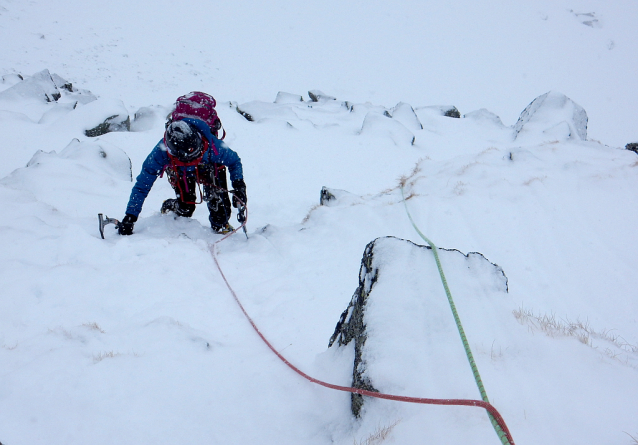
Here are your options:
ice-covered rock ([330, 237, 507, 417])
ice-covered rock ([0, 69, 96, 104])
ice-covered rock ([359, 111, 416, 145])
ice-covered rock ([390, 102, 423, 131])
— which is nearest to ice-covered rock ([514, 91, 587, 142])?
ice-covered rock ([390, 102, 423, 131])

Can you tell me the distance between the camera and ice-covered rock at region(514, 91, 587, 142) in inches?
507

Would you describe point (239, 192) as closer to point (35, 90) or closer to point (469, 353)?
point (469, 353)

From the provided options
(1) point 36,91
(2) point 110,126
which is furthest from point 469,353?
(1) point 36,91

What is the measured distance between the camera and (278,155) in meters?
10.7

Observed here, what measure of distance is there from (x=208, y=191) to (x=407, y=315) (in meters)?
4.02

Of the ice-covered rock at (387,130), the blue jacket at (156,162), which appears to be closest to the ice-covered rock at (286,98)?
the ice-covered rock at (387,130)

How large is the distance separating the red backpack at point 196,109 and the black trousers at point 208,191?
656 millimetres

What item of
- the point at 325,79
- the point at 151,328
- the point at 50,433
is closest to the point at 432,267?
the point at 151,328

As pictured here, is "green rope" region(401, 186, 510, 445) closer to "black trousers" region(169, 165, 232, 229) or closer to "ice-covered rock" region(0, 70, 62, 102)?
"black trousers" region(169, 165, 232, 229)

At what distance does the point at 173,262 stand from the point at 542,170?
20.5 ft

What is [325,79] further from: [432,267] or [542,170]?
[432,267]

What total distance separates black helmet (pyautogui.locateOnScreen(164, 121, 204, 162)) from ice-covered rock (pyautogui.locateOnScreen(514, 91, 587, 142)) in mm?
A: 12932

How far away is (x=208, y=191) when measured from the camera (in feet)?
17.6

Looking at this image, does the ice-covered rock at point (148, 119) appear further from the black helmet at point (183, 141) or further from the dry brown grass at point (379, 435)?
the dry brown grass at point (379, 435)
